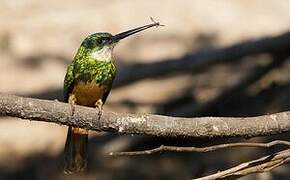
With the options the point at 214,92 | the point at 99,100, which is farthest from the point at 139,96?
the point at 99,100

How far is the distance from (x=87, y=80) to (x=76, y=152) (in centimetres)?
36

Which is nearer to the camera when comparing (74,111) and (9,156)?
(74,111)

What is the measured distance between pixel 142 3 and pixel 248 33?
3.59 feet

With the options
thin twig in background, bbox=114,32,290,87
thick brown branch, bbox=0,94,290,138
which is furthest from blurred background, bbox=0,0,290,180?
thick brown branch, bbox=0,94,290,138

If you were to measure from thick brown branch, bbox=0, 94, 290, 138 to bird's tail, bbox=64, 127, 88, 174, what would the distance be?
76 centimetres

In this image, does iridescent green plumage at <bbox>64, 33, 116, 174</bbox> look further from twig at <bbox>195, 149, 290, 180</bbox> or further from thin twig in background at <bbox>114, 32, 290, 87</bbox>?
thin twig in background at <bbox>114, 32, 290, 87</bbox>

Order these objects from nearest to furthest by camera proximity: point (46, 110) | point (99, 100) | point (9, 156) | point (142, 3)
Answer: point (46, 110), point (99, 100), point (9, 156), point (142, 3)

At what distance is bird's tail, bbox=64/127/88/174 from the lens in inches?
124

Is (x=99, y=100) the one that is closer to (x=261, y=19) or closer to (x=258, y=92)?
(x=258, y=92)

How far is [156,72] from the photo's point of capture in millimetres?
5227

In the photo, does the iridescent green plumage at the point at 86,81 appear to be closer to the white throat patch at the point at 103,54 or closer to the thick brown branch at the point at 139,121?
the white throat patch at the point at 103,54

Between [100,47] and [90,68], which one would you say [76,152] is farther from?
[100,47]

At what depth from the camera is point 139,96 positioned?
562 centimetres

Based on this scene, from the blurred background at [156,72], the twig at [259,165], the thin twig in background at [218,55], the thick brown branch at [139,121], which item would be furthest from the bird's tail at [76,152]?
the thin twig in background at [218,55]
